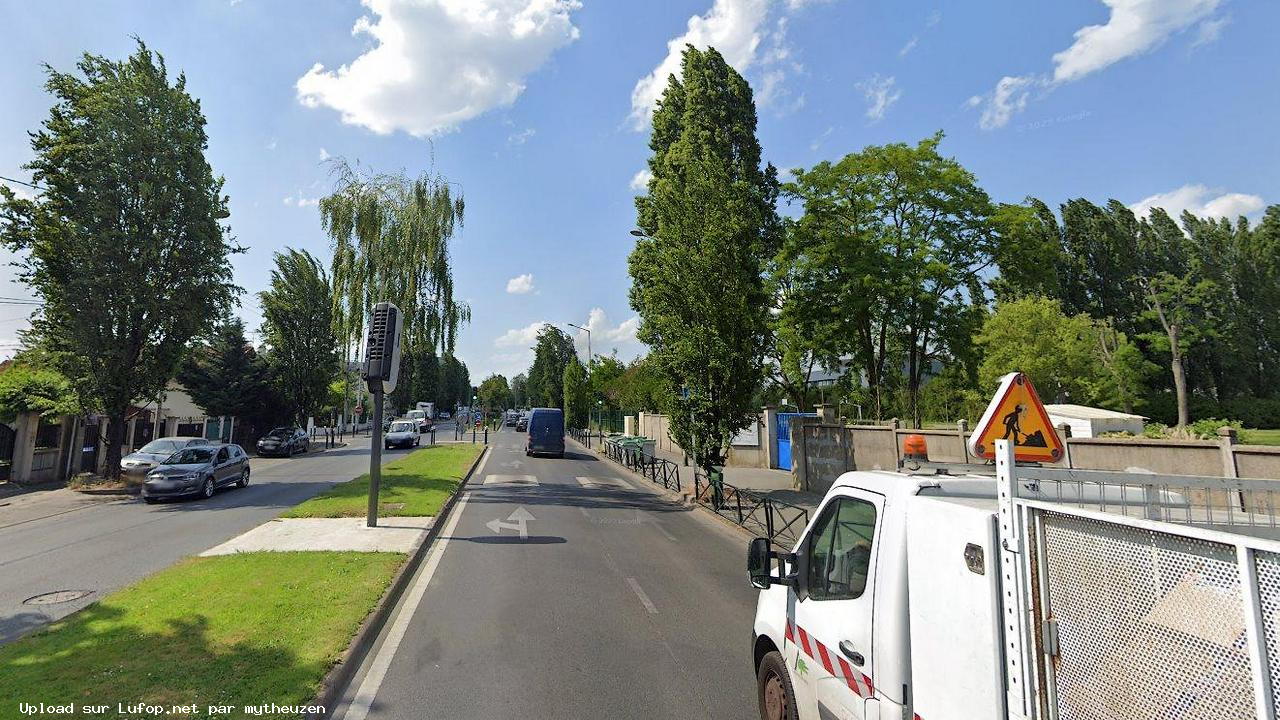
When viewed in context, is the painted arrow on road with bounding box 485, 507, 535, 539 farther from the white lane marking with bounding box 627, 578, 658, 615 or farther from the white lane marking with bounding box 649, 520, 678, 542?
the white lane marking with bounding box 627, 578, 658, 615

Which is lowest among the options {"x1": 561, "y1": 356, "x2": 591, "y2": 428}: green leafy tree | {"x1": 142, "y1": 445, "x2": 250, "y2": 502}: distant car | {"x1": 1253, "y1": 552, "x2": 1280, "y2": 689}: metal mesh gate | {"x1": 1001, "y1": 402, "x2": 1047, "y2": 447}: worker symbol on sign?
{"x1": 142, "y1": 445, "x2": 250, "y2": 502}: distant car

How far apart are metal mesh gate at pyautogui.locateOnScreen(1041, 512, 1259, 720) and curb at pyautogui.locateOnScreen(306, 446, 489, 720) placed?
4.88 m

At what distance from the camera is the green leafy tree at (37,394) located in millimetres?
19312

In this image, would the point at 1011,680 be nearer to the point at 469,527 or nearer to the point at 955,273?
the point at 469,527

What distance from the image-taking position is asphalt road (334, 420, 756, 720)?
496 cm

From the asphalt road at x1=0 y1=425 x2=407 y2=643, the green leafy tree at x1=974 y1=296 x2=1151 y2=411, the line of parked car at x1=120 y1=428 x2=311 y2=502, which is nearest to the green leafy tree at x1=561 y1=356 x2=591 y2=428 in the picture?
the green leafy tree at x1=974 y1=296 x2=1151 y2=411

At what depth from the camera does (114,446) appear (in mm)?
19859

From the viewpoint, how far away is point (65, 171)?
1806cm

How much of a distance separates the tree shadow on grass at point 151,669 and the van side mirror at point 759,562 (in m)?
3.52

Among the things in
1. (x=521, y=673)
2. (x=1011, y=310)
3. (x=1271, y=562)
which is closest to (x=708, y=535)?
(x=521, y=673)

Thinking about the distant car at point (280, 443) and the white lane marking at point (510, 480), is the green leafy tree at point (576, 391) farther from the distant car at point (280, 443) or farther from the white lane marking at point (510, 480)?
the white lane marking at point (510, 480)

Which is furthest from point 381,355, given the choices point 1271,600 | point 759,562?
point 1271,600

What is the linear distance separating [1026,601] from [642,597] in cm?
631

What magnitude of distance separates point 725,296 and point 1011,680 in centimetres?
1426
